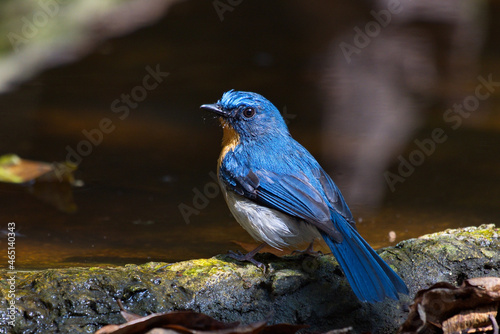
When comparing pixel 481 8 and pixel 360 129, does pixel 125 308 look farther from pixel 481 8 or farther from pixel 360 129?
pixel 481 8

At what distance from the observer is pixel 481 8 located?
1252 centimetres

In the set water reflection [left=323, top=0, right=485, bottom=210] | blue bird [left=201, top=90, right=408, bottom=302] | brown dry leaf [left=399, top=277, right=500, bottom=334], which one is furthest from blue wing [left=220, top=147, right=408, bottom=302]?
water reflection [left=323, top=0, right=485, bottom=210]

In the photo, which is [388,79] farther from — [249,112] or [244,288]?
[244,288]

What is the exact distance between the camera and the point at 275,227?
3.68 metres

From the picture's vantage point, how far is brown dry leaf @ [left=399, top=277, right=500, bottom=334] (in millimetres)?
2791

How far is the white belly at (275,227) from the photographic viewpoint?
367 cm

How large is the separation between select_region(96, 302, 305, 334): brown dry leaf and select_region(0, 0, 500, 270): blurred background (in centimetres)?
134

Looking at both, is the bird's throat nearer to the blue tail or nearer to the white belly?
the white belly

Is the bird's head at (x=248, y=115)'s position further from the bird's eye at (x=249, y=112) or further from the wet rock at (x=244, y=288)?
the wet rock at (x=244, y=288)

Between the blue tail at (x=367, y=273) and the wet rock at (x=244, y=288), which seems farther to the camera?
the blue tail at (x=367, y=273)

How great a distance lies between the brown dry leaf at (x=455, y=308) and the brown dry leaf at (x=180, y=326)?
1.60 ft

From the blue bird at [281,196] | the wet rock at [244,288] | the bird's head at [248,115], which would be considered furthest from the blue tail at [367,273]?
the bird's head at [248,115]

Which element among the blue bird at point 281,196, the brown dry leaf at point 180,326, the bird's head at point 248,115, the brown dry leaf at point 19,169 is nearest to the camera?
the brown dry leaf at point 180,326

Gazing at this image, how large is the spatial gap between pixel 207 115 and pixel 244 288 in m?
1.68
